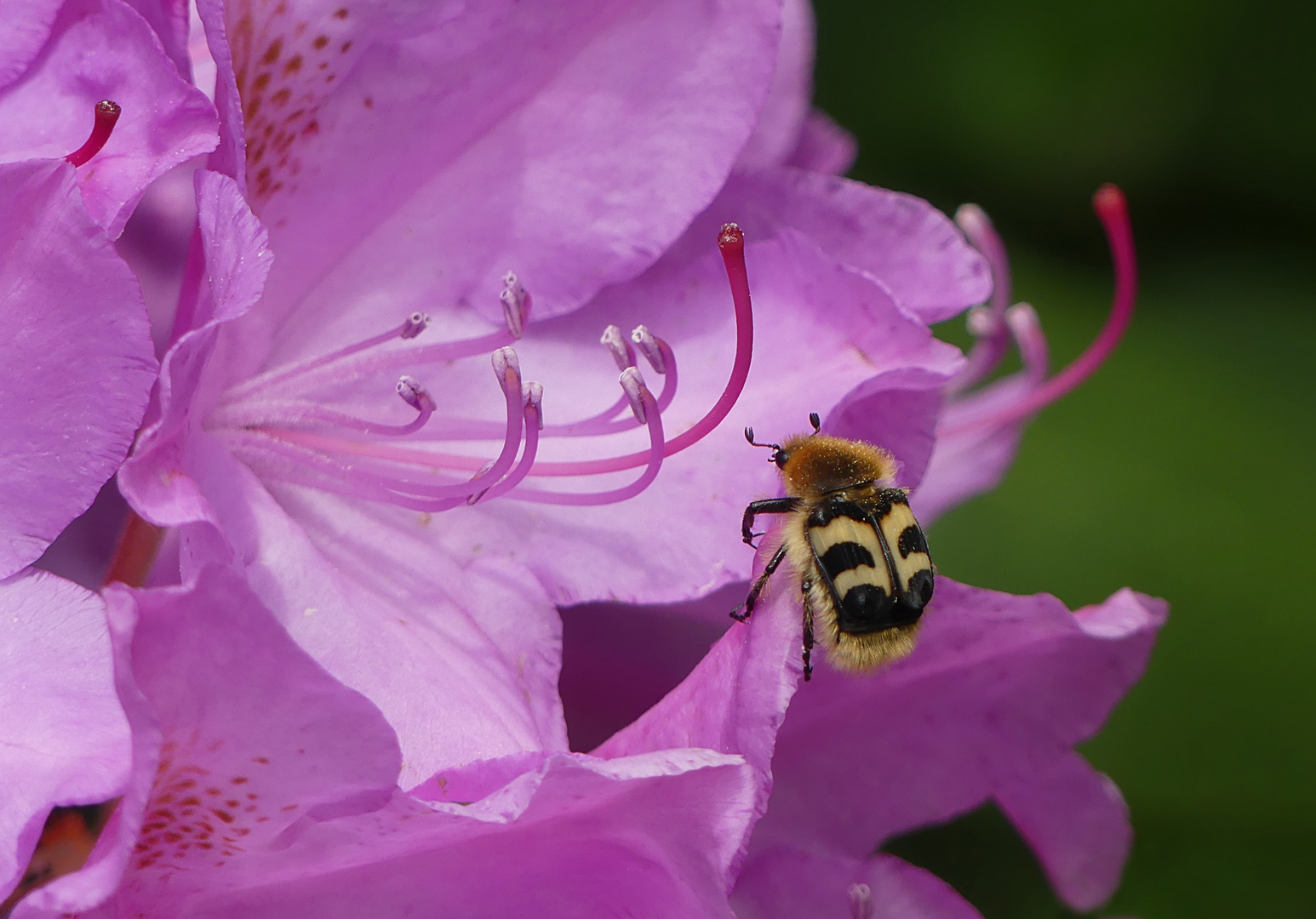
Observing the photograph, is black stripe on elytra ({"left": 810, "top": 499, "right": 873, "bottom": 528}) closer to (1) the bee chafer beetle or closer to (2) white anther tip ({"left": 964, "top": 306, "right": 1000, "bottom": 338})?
(1) the bee chafer beetle

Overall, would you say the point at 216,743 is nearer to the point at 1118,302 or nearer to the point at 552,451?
the point at 552,451

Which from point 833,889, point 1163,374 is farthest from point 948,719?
point 1163,374

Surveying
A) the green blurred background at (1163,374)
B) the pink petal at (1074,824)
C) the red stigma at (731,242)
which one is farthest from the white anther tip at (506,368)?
the green blurred background at (1163,374)

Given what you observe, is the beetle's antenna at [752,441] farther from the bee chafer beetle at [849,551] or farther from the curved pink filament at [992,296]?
the curved pink filament at [992,296]

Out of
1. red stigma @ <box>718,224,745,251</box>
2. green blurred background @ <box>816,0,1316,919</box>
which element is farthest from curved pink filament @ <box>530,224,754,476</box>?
green blurred background @ <box>816,0,1316,919</box>

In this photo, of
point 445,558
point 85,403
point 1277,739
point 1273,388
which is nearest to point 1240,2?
point 1273,388

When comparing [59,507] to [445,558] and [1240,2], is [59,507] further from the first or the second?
[1240,2]
